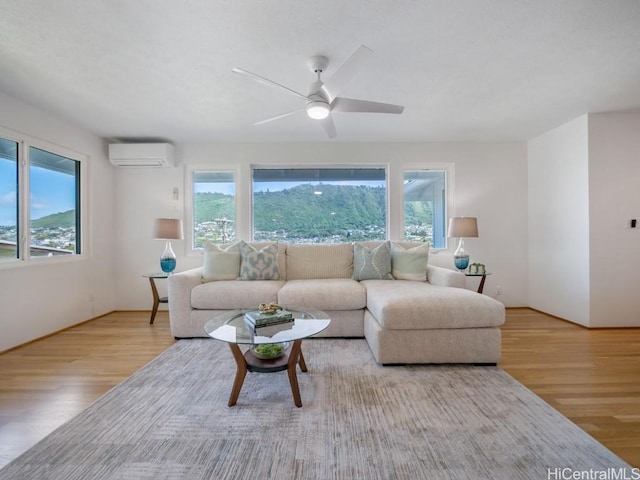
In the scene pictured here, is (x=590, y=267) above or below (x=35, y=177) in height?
below

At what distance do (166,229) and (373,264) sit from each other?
2643mm

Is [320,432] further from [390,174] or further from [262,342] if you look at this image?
[390,174]

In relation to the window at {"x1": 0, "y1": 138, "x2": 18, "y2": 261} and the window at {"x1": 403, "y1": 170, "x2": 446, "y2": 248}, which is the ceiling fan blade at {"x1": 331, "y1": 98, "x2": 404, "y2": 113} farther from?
the window at {"x1": 0, "y1": 138, "x2": 18, "y2": 261}

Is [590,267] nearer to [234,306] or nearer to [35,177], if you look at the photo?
[234,306]

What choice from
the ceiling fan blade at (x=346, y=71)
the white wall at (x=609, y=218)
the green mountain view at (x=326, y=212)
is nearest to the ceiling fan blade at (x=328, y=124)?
the ceiling fan blade at (x=346, y=71)

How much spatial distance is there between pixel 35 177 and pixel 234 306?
255 centimetres

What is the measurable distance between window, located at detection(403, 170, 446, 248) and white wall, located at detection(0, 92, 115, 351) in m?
4.22

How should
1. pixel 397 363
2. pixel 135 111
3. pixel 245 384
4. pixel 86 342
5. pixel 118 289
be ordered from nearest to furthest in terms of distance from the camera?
pixel 245 384 → pixel 397 363 → pixel 86 342 → pixel 135 111 → pixel 118 289

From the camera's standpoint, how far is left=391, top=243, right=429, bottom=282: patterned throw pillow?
341 cm

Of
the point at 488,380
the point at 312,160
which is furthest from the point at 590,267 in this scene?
the point at 312,160

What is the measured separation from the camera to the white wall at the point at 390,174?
13.4ft

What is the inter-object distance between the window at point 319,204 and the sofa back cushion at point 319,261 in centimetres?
57

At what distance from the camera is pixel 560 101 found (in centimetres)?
290

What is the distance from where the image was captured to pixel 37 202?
3.08m
